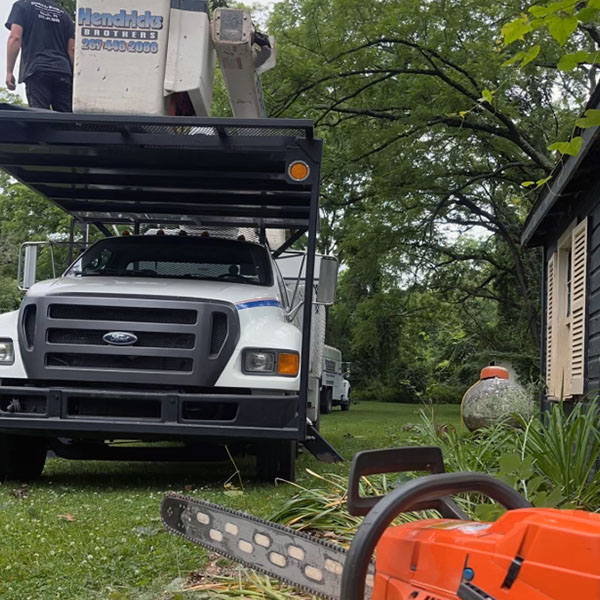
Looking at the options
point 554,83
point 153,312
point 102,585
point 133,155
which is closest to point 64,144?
point 133,155

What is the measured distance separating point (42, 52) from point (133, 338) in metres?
3.02

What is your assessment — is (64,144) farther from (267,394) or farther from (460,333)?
(460,333)

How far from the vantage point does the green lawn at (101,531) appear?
3.36 m

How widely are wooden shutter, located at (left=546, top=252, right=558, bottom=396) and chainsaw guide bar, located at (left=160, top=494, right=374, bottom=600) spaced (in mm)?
8254

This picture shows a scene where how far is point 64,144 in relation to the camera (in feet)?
19.7

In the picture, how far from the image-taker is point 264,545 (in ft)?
7.38

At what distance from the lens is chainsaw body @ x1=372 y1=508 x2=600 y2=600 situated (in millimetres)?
1265

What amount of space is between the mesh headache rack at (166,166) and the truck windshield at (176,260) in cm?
52

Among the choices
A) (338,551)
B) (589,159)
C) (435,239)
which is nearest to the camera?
(338,551)

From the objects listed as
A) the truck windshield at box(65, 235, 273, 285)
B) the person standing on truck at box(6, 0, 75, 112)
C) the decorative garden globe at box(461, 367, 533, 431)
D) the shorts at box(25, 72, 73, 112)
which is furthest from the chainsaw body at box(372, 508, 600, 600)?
the decorative garden globe at box(461, 367, 533, 431)

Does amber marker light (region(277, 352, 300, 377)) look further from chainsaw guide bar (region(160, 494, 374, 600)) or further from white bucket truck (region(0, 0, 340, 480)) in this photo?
chainsaw guide bar (region(160, 494, 374, 600))

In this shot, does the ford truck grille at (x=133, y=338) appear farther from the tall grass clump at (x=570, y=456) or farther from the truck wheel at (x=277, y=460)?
the tall grass clump at (x=570, y=456)

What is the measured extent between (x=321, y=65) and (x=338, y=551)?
13393 mm

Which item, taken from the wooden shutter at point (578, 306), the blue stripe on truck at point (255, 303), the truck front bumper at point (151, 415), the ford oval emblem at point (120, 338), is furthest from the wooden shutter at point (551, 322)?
the ford oval emblem at point (120, 338)
